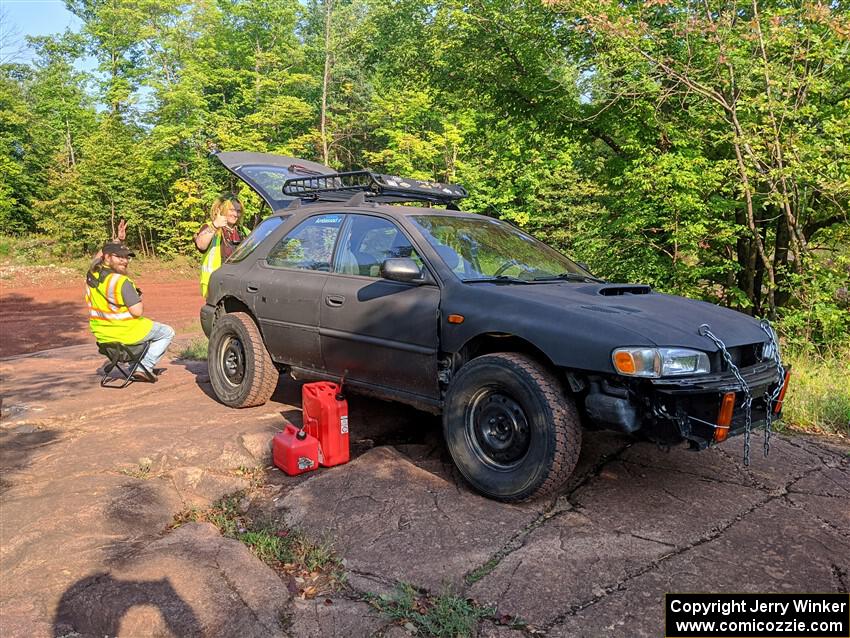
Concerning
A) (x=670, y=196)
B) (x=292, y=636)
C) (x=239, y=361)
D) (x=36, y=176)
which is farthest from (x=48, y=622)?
(x=36, y=176)

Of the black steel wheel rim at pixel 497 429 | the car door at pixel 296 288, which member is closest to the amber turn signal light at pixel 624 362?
the black steel wheel rim at pixel 497 429

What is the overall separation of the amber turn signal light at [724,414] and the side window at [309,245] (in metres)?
2.93

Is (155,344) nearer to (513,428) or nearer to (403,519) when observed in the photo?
(403,519)

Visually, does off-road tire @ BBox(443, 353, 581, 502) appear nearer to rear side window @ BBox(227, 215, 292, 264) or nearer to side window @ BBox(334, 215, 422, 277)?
side window @ BBox(334, 215, 422, 277)

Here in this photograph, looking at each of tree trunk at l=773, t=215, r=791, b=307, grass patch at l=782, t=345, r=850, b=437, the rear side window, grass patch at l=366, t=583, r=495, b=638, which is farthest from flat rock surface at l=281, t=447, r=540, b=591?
tree trunk at l=773, t=215, r=791, b=307

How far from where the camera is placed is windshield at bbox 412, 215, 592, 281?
14.0ft

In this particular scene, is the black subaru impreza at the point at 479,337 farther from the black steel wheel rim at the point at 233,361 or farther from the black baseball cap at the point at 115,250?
the black baseball cap at the point at 115,250

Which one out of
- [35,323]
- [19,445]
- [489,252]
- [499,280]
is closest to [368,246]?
[489,252]

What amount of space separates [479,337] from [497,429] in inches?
23.6

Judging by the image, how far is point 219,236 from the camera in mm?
7070

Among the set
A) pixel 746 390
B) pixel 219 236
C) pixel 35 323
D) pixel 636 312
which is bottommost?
pixel 35 323

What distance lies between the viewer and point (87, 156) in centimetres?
2792

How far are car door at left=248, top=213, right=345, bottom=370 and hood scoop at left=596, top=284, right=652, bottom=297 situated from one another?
81.7 inches

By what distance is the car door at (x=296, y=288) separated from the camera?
489 cm
